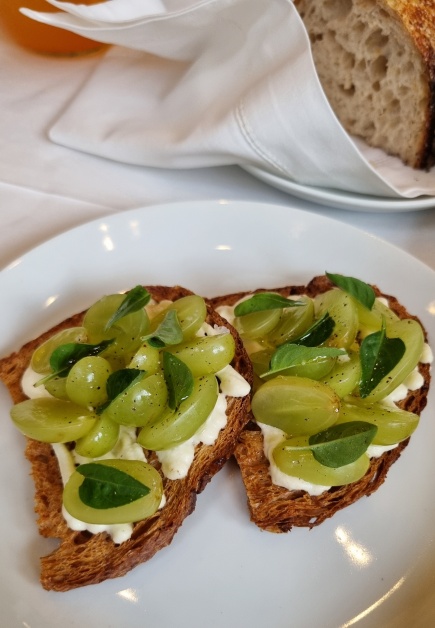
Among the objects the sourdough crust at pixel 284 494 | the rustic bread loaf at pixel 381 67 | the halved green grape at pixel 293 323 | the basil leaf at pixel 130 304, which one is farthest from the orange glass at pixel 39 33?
the sourdough crust at pixel 284 494

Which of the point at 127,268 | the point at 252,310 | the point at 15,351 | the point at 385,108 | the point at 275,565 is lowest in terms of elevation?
the point at 275,565

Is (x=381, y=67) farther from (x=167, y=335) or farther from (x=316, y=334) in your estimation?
(x=167, y=335)

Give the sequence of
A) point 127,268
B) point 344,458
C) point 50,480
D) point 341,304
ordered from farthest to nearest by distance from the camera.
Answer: point 127,268 → point 341,304 → point 50,480 → point 344,458

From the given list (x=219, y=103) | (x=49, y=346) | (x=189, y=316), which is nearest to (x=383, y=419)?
(x=189, y=316)

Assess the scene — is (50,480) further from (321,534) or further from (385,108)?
(385,108)

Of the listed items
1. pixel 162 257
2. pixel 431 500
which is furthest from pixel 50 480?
pixel 431 500

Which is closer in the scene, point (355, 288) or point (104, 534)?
point (104, 534)
